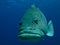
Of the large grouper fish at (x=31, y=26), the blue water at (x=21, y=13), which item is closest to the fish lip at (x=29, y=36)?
the large grouper fish at (x=31, y=26)

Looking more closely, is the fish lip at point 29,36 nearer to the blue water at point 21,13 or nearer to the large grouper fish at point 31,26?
the large grouper fish at point 31,26

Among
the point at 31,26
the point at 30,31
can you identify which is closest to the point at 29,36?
the point at 30,31

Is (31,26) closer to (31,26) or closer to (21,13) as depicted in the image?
(31,26)

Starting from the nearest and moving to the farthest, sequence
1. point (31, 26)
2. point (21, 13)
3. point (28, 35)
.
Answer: point (28, 35) → point (31, 26) → point (21, 13)

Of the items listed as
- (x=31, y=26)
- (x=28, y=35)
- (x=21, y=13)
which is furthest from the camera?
(x=21, y=13)

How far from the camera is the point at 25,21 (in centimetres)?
407

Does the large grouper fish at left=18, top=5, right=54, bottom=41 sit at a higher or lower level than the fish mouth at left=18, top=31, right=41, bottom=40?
higher

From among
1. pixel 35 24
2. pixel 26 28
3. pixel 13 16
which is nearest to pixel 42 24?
pixel 35 24

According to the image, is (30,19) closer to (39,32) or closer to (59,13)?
(39,32)

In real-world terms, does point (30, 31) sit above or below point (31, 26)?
below

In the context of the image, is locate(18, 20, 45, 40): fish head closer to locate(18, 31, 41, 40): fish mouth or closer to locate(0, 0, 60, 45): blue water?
locate(18, 31, 41, 40): fish mouth

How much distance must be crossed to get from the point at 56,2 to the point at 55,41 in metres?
17.1

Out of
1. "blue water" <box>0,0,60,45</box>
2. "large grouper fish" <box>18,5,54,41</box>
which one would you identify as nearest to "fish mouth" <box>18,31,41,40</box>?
"large grouper fish" <box>18,5,54,41</box>

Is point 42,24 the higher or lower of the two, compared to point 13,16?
lower
